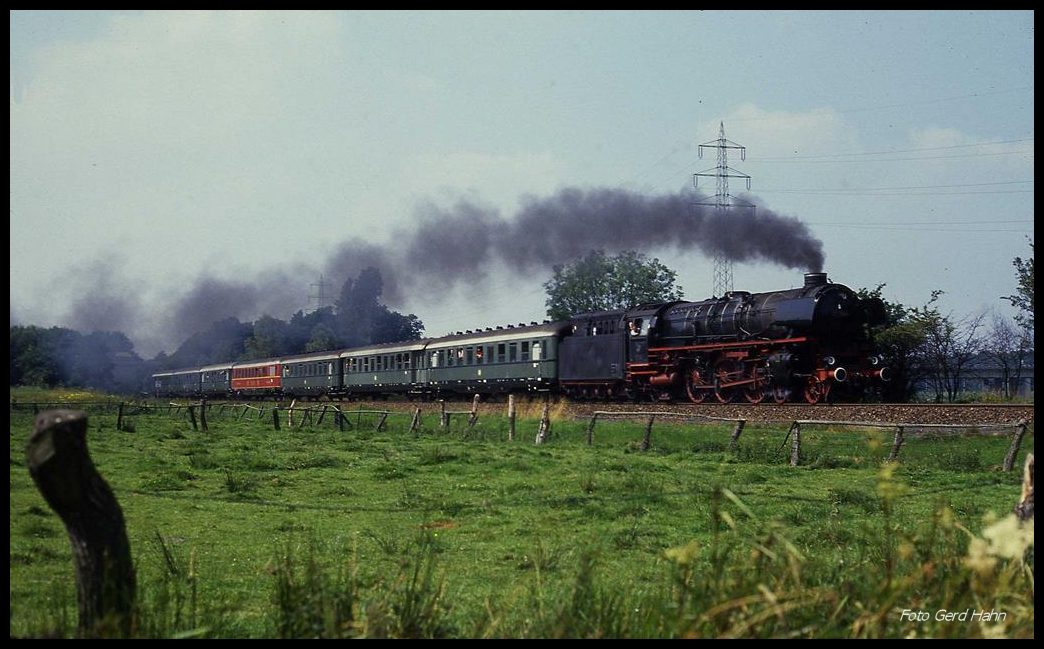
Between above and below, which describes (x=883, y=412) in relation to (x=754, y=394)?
below

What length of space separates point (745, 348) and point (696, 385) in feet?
9.93

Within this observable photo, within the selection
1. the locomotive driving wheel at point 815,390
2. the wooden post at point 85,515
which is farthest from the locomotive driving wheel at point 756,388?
the wooden post at point 85,515

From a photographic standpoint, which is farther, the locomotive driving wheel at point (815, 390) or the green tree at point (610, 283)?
the green tree at point (610, 283)

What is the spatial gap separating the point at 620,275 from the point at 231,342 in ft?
112

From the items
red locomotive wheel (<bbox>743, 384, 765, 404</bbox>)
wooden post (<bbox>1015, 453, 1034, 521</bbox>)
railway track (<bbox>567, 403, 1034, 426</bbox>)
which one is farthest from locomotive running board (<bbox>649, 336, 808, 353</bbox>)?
wooden post (<bbox>1015, 453, 1034, 521</bbox>)

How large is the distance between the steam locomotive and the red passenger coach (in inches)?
485

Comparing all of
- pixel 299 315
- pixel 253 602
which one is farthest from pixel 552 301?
pixel 253 602

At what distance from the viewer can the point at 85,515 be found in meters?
5.28

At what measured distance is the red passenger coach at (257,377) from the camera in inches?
2500

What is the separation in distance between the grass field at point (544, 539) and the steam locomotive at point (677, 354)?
6314 millimetres

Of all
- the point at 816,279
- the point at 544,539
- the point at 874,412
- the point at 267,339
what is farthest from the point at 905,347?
the point at 267,339

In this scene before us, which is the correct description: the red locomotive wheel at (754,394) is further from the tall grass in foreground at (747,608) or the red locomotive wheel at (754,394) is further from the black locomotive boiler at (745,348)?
the tall grass in foreground at (747,608)

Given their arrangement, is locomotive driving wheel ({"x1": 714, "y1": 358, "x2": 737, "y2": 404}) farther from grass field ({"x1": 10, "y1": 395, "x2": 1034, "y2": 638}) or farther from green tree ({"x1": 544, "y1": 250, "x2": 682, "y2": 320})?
green tree ({"x1": 544, "y1": 250, "x2": 682, "y2": 320})

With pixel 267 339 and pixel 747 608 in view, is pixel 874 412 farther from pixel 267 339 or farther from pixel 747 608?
pixel 267 339
